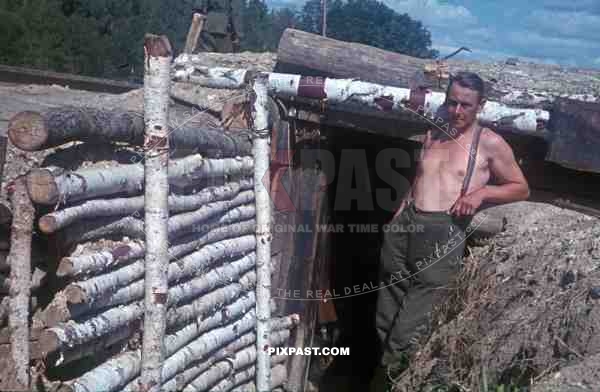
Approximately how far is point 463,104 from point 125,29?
25039mm

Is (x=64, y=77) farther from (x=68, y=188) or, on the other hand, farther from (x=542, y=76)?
(x=68, y=188)

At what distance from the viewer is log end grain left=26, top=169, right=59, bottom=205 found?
2996 millimetres

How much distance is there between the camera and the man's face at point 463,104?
5102mm

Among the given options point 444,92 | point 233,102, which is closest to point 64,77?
point 233,102

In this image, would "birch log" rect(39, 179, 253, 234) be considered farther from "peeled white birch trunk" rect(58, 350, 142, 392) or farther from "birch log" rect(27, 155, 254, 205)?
"peeled white birch trunk" rect(58, 350, 142, 392)

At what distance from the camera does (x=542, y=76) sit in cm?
674

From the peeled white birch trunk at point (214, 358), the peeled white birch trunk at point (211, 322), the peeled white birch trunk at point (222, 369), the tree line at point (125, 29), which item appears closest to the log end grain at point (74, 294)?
the peeled white birch trunk at point (211, 322)

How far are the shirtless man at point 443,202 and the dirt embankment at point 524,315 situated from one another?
0.59 ft

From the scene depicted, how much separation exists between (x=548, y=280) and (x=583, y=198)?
111 cm

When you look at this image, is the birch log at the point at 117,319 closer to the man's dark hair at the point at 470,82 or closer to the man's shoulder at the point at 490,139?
the man's shoulder at the point at 490,139

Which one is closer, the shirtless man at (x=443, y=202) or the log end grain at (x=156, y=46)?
the log end grain at (x=156, y=46)

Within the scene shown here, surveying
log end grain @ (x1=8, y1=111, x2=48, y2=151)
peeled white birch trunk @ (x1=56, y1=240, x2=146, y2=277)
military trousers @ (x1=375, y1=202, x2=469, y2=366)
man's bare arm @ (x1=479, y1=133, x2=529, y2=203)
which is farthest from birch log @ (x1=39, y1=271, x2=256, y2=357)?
man's bare arm @ (x1=479, y1=133, x2=529, y2=203)

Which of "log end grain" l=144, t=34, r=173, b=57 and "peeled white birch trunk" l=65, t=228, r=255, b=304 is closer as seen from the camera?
"peeled white birch trunk" l=65, t=228, r=255, b=304

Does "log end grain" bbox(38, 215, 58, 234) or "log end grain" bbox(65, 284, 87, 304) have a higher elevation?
"log end grain" bbox(38, 215, 58, 234)
